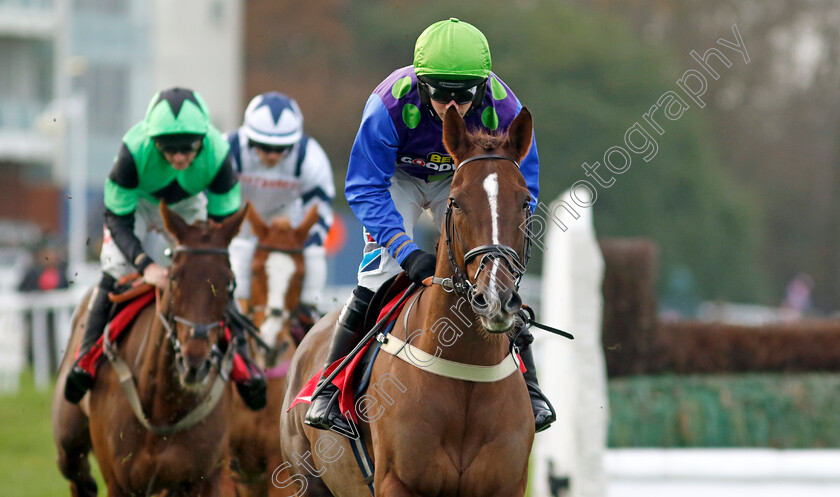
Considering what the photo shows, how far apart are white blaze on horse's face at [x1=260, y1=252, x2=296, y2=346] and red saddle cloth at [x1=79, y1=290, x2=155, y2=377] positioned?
34.3 inches

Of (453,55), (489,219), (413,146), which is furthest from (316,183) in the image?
(489,219)

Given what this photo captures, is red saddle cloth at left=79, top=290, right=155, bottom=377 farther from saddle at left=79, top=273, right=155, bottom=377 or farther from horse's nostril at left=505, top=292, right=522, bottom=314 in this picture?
horse's nostril at left=505, top=292, right=522, bottom=314

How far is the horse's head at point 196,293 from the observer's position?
17.8ft

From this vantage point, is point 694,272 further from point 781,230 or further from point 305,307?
point 305,307

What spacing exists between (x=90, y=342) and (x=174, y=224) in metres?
0.99

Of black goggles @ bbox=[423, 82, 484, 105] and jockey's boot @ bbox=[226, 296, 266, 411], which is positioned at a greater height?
black goggles @ bbox=[423, 82, 484, 105]

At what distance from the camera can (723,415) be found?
8578mm

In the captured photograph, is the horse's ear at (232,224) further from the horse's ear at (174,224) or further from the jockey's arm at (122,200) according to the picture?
the jockey's arm at (122,200)

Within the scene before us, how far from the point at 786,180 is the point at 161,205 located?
37.3 meters

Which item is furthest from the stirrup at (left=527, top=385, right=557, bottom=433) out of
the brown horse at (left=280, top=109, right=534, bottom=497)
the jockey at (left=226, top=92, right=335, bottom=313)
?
the jockey at (left=226, top=92, right=335, bottom=313)

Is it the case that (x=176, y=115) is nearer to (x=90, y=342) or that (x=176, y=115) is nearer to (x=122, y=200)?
(x=122, y=200)

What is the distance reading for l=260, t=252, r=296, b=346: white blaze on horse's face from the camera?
271 inches

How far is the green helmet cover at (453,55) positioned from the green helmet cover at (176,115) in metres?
2.02

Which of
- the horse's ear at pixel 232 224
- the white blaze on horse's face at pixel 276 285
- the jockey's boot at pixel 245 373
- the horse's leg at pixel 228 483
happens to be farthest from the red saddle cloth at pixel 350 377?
the white blaze on horse's face at pixel 276 285
